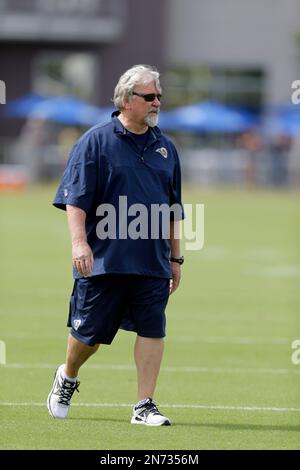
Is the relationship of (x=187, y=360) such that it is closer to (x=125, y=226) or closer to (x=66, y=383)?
(x=66, y=383)

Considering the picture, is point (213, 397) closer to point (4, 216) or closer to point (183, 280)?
point (183, 280)

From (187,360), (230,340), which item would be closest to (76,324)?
(187,360)

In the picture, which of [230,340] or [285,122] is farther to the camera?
[285,122]

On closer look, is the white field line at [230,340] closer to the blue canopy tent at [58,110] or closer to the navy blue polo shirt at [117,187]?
the navy blue polo shirt at [117,187]

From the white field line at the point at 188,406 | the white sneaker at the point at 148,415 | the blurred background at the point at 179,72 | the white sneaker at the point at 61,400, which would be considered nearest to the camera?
the white sneaker at the point at 148,415

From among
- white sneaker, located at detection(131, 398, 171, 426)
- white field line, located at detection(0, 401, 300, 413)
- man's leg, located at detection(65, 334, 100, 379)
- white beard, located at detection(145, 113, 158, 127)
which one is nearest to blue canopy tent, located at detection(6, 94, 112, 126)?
white field line, located at detection(0, 401, 300, 413)

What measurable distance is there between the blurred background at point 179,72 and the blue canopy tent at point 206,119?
0.16 feet

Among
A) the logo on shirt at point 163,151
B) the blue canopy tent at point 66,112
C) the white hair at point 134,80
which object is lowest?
the logo on shirt at point 163,151

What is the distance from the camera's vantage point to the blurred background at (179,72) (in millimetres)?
50562

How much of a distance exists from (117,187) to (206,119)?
141 feet

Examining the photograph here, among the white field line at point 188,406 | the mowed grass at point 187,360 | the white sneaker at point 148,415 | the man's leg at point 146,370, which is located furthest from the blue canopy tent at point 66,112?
the white sneaker at point 148,415

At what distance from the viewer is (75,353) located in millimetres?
8805

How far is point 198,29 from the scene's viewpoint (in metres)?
57.4

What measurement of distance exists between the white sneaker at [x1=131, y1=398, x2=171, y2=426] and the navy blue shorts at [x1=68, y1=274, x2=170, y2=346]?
433mm
